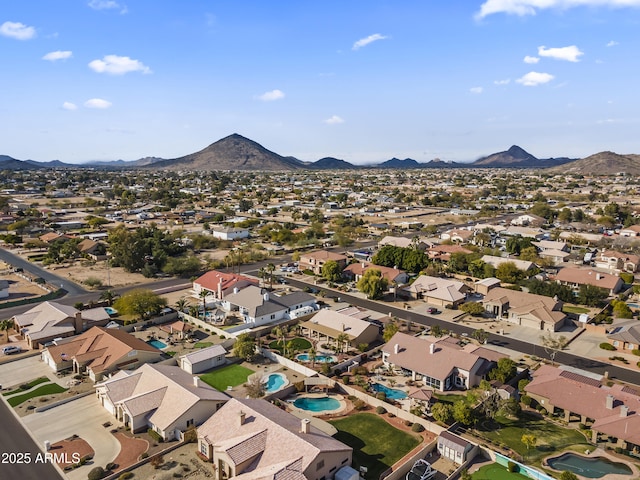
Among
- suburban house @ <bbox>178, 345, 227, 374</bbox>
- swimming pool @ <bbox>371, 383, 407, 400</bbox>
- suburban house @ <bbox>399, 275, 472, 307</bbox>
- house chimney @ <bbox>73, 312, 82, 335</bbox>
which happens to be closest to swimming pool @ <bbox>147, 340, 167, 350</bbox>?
suburban house @ <bbox>178, 345, 227, 374</bbox>

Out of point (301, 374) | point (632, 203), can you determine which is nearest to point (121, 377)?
point (301, 374)

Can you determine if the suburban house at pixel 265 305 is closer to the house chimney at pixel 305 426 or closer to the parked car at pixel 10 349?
the parked car at pixel 10 349

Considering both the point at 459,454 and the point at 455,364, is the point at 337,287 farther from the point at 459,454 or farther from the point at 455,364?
the point at 459,454

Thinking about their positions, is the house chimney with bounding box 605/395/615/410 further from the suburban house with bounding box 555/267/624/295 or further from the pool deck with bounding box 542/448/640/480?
the suburban house with bounding box 555/267/624/295

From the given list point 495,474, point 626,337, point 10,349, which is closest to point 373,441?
point 495,474

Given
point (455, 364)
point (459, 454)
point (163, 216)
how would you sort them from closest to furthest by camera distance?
point (459, 454) < point (455, 364) < point (163, 216)
